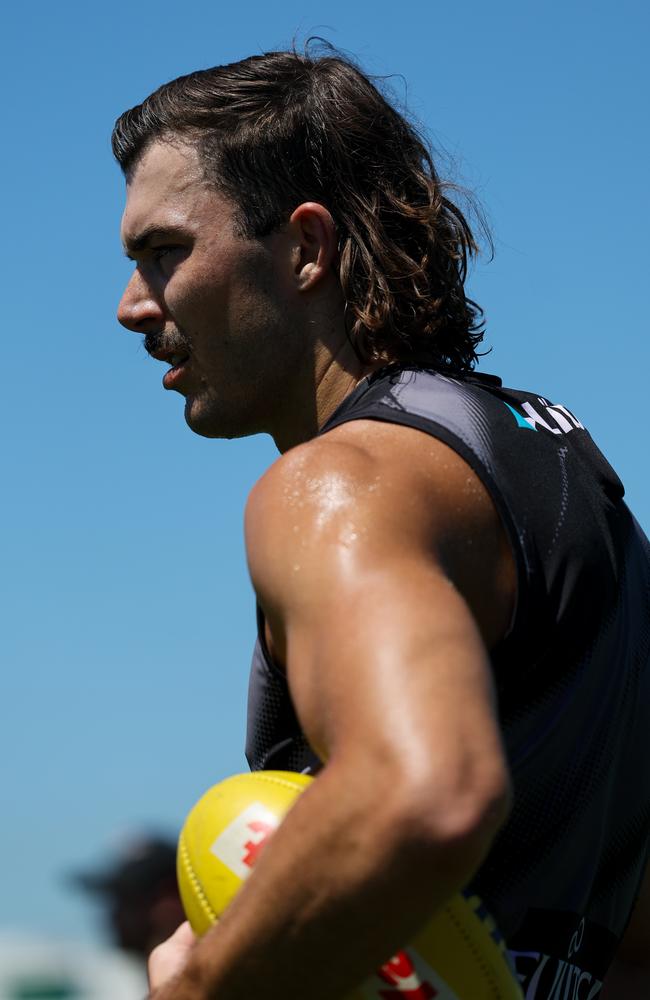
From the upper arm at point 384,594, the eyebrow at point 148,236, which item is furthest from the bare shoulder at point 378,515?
the eyebrow at point 148,236

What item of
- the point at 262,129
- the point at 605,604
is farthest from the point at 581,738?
the point at 262,129

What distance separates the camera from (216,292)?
3.32m

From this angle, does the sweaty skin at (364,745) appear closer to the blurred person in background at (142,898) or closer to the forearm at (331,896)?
the forearm at (331,896)

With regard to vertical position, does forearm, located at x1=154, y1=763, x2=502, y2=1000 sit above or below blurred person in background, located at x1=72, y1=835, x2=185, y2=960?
above

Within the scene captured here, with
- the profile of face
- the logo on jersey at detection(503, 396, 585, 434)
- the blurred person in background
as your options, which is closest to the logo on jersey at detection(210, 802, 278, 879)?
the logo on jersey at detection(503, 396, 585, 434)

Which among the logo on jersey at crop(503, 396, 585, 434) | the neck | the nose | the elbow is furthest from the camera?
the nose

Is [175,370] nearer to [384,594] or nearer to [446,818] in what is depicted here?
[384,594]

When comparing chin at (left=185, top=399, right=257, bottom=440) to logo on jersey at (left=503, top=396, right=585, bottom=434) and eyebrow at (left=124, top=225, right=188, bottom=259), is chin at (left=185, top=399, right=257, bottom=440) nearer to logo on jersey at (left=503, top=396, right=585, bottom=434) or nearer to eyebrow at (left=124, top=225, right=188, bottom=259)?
eyebrow at (left=124, top=225, right=188, bottom=259)

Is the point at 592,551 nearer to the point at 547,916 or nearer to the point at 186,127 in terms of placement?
the point at 547,916

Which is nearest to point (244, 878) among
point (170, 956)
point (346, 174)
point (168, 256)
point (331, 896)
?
point (170, 956)

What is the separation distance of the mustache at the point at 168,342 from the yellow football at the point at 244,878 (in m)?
1.39

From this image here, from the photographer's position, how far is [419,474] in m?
2.20

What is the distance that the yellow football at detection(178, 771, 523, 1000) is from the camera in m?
2.15

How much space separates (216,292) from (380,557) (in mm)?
1573
